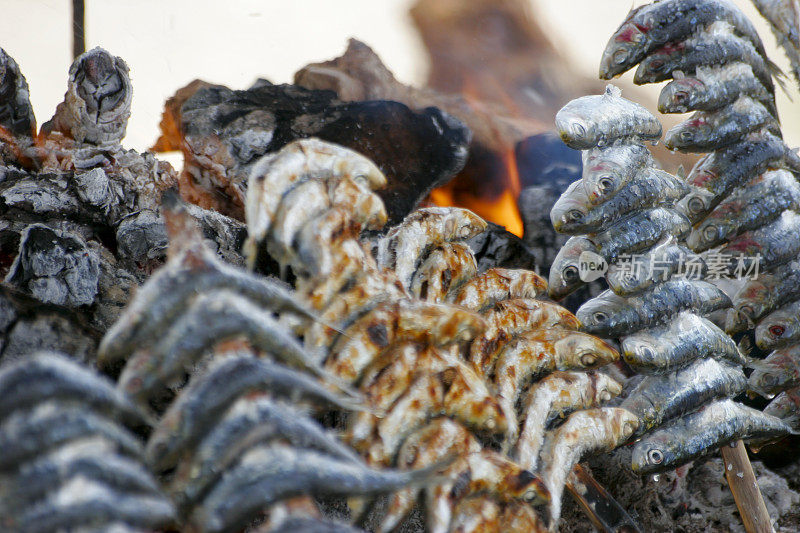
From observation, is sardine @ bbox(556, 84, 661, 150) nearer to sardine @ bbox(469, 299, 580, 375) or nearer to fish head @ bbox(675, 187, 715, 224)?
fish head @ bbox(675, 187, 715, 224)

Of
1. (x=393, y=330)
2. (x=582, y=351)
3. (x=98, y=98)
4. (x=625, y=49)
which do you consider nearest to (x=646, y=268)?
(x=582, y=351)

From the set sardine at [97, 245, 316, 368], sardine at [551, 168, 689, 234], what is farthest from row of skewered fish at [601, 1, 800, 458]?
sardine at [97, 245, 316, 368]

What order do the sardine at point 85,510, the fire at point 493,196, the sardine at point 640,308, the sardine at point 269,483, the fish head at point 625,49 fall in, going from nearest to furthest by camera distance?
the sardine at point 85,510
the sardine at point 269,483
the sardine at point 640,308
the fish head at point 625,49
the fire at point 493,196

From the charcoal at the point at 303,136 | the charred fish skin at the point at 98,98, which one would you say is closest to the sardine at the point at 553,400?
the charcoal at the point at 303,136

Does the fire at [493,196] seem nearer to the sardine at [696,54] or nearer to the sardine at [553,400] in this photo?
the sardine at [696,54]

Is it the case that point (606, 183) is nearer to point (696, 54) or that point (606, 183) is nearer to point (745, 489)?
point (696, 54)

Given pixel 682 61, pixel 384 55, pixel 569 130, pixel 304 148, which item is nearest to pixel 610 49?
pixel 682 61
